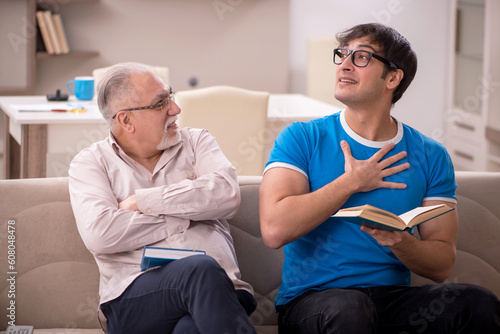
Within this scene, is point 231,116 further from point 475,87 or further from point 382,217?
point 475,87

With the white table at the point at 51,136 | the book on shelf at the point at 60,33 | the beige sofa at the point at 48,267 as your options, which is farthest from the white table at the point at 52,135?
the book on shelf at the point at 60,33

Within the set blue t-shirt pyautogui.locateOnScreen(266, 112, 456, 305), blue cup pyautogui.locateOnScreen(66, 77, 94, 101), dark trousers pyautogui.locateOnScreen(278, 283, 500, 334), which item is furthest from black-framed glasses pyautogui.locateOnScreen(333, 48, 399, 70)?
blue cup pyautogui.locateOnScreen(66, 77, 94, 101)

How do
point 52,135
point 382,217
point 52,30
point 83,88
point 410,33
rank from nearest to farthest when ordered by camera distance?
1. point 382,217
2. point 52,135
3. point 83,88
4. point 52,30
5. point 410,33

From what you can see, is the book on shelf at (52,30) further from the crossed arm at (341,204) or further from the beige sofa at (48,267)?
the crossed arm at (341,204)

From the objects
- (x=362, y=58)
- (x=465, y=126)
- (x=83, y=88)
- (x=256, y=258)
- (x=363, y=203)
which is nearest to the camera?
(x=363, y=203)

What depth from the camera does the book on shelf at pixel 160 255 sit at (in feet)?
4.98

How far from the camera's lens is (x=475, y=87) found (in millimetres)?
5074

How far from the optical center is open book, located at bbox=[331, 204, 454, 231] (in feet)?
4.33

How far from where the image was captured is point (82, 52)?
4.85 m

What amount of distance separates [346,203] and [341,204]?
0.09 m

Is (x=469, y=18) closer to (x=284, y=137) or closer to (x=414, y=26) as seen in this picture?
(x=414, y=26)

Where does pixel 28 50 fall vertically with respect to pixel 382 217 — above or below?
above

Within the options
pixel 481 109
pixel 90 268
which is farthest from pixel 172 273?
pixel 481 109

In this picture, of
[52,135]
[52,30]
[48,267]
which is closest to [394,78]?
[48,267]
